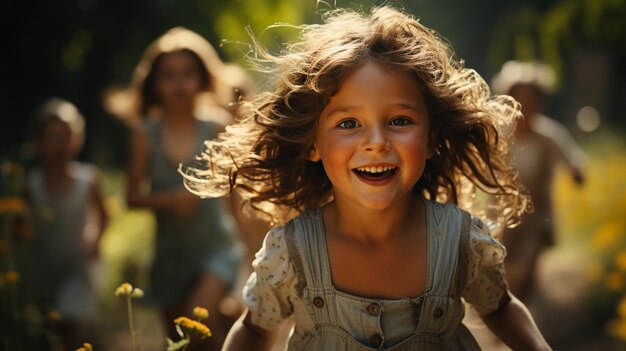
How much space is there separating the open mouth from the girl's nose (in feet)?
0.23

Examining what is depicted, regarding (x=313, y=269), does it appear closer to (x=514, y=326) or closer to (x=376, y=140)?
(x=376, y=140)

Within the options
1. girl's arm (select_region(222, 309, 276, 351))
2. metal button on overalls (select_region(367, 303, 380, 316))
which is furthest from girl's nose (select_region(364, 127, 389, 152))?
girl's arm (select_region(222, 309, 276, 351))

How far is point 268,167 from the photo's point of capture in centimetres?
314

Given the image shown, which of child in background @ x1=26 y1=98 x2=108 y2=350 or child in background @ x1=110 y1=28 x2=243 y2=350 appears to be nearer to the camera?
child in background @ x1=110 y1=28 x2=243 y2=350

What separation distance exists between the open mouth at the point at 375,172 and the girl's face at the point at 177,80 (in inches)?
128

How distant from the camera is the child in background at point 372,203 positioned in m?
2.76

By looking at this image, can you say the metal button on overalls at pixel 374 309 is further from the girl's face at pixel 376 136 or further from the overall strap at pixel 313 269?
the girl's face at pixel 376 136

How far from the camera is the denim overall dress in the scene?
2.76 metres

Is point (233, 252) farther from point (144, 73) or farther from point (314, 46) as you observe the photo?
point (314, 46)

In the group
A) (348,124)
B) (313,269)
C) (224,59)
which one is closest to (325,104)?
(348,124)

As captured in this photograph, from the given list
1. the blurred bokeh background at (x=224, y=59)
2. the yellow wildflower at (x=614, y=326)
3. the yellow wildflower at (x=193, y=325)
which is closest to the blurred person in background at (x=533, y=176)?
the blurred bokeh background at (x=224, y=59)

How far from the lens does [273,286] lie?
2.85m

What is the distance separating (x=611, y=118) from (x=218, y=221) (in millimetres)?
14609

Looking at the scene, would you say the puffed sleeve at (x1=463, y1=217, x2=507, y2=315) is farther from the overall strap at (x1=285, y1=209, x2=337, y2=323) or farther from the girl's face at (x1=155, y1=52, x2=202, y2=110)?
the girl's face at (x1=155, y1=52, x2=202, y2=110)
